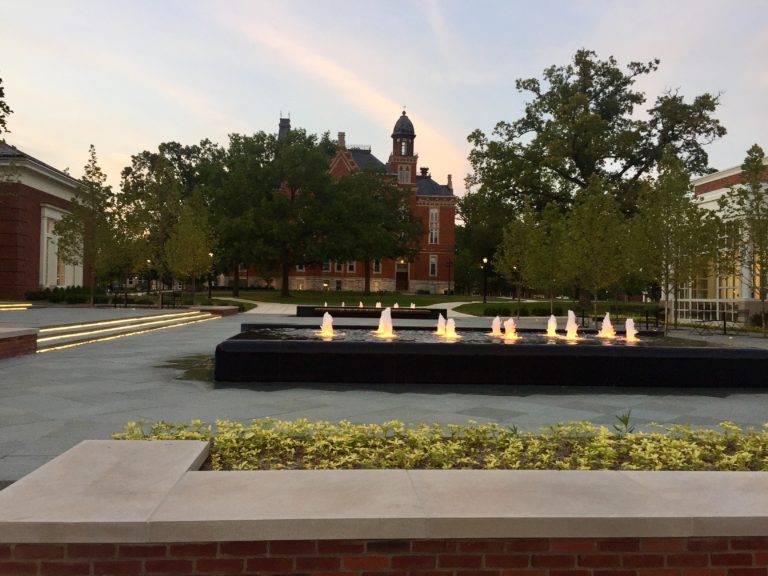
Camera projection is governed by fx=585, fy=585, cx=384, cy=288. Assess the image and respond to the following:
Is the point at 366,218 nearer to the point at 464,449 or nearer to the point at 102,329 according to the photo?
the point at 102,329

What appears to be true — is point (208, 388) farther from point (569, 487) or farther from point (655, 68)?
point (655, 68)

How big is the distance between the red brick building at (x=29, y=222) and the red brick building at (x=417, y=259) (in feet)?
146

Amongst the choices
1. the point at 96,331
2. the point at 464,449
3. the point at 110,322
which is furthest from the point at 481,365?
the point at 110,322

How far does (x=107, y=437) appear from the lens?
637 centimetres

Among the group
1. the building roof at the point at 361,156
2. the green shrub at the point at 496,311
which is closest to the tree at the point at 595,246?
the green shrub at the point at 496,311

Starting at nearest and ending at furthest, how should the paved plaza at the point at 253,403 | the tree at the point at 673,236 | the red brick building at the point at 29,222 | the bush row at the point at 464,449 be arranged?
1. the bush row at the point at 464,449
2. the paved plaza at the point at 253,403
3. the tree at the point at 673,236
4. the red brick building at the point at 29,222

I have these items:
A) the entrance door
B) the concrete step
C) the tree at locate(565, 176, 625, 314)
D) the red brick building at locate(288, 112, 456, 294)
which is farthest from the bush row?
the entrance door

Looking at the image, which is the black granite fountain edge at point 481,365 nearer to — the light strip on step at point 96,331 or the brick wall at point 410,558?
the brick wall at point 410,558

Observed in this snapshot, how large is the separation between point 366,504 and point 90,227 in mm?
37899

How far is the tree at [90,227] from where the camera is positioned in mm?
36031

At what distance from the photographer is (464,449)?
5.20 metres

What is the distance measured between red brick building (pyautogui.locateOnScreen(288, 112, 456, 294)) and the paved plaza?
73910mm

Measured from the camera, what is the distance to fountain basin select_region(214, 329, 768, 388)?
10508 millimetres

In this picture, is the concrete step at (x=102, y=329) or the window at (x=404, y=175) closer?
the concrete step at (x=102, y=329)
